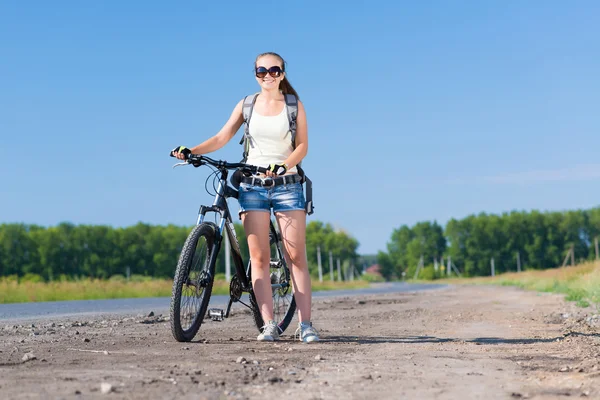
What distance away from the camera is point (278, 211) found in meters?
6.32

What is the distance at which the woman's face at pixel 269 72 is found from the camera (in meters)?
6.23

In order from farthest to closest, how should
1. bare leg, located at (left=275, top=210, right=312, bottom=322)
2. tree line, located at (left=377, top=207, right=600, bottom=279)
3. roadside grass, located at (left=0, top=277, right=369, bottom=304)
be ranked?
1. tree line, located at (left=377, top=207, right=600, bottom=279)
2. roadside grass, located at (left=0, top=277, right=369, bottom=304)
3. bare leg, located at (left=275, top=210, right=312, bottom=322)

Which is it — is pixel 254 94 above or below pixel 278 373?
above

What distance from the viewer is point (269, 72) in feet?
20.5

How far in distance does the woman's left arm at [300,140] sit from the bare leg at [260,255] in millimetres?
511

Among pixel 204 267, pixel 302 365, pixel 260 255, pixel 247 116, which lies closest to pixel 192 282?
pixel 204 267

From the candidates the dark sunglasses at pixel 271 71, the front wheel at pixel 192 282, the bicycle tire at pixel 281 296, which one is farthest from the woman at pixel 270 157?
the bicycle tire at pixel 281 296

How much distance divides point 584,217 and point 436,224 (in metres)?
27.5

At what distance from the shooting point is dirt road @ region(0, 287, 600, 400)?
3740 millimetres

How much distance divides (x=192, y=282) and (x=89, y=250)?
4235 inches

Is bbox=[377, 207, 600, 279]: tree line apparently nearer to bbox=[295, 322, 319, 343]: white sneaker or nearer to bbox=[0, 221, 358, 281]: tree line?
bbox=[0, 221, 358, 281]: tree line

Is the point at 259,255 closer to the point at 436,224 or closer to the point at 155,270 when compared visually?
the point at 155,270

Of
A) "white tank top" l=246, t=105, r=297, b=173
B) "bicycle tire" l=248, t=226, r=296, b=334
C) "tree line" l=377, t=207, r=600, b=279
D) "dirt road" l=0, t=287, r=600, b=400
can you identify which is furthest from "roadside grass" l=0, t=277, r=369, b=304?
"tree line" l=377, t=207, r=600, b=279

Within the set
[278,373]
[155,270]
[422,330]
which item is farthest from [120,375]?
[155,270]
